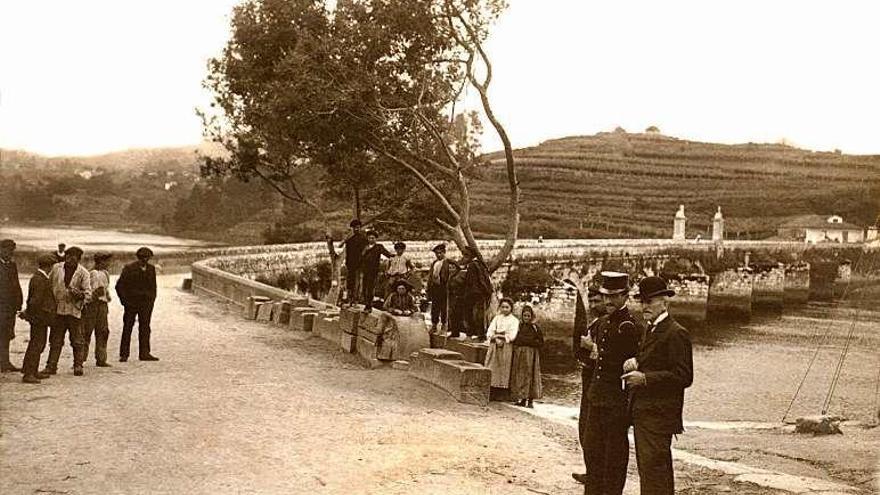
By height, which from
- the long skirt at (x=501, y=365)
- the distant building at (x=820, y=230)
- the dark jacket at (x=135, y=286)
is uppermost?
the distant building at (x=820, y=230)

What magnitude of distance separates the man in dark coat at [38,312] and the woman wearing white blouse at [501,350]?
6535 mm

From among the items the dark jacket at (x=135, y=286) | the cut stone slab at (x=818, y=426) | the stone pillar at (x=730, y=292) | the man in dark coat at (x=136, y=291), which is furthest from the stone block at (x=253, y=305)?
the stone pillar at (x=730, y=292)

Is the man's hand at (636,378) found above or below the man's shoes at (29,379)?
above

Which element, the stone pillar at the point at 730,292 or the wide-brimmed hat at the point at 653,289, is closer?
the wide-brimmed hat at the point at 653,289

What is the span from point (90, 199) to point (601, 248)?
66508mm

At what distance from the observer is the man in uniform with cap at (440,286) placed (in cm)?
1669

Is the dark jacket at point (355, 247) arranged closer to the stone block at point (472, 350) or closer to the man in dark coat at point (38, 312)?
the stone block at point (472, 350)

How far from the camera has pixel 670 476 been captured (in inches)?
281

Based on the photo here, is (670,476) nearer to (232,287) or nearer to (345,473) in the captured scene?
(345,473)

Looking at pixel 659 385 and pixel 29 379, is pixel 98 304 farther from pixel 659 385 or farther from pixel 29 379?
pixel 659 385

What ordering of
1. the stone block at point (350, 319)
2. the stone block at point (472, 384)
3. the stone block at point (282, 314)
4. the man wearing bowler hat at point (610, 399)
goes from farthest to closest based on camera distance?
the stone block at point (282, 314), the stone block at point (350, 319), the stone block at point (472, 384), the man wearing bowler hat at point (610, 399)

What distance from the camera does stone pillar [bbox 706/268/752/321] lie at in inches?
2689

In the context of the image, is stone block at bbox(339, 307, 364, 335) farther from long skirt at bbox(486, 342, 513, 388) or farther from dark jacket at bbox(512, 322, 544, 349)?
dark jacket at bbox(512, 322, 544, 349)

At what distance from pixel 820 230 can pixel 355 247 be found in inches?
3354
